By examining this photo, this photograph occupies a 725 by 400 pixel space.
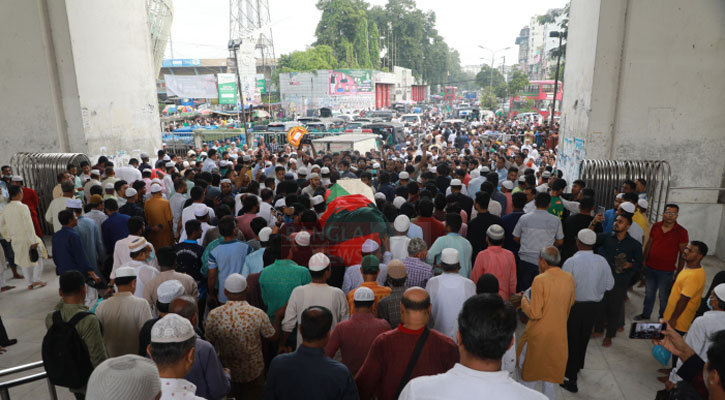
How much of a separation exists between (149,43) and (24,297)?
9305 mm

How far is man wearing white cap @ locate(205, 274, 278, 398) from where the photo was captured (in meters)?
3.61

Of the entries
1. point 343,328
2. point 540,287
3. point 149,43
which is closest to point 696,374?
point 540,287

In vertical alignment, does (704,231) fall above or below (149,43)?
below

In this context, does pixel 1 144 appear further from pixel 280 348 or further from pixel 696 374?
pixel 696 374

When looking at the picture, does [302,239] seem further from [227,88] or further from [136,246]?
[227,88]

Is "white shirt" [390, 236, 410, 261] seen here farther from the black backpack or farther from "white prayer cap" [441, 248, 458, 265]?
the black backpack

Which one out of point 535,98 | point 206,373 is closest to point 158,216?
point 206,373

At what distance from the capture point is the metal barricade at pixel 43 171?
10.1m

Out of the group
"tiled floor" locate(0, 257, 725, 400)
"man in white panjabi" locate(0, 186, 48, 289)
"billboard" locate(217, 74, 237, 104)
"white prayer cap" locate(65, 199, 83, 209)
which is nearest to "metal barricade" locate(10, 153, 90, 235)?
"man in white panjabi" locate(0, 186, 48, 289)

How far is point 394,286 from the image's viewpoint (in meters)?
3.78

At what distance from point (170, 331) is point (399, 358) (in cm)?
139

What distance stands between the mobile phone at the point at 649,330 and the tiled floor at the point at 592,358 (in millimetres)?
1951

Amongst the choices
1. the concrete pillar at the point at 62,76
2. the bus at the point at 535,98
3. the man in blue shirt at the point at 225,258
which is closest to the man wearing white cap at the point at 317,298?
the man in blue shirt at the point at 225,258

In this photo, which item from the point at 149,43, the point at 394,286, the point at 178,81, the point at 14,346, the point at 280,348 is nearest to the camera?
the point at 394,286
